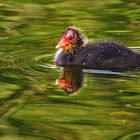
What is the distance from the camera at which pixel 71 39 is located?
11.3 metres

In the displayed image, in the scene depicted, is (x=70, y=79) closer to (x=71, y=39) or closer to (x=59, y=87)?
(x=59, y=87)

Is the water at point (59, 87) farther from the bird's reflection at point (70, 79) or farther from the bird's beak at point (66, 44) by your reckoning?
the bird's beak at point (66, 44)

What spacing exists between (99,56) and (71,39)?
757mm

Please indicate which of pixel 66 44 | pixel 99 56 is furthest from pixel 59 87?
pixel 66 44

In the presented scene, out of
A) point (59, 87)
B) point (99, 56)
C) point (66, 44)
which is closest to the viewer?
point (59, 87)

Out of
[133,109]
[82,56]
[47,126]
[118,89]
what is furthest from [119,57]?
[47,126]

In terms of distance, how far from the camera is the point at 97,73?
1023cm

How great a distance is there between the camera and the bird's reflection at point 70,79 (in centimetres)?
936

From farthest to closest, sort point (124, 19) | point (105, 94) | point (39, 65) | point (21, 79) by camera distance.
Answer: point (124, 19) < point (39, 65) < point (21, 79) < point (105, 94)

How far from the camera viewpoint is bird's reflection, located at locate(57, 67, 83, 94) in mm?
9359

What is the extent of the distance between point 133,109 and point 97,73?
2.08 metres

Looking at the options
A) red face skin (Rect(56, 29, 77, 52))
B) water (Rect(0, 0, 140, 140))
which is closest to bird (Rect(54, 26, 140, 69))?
red face skin (Rect(56, 29, 77, 52))

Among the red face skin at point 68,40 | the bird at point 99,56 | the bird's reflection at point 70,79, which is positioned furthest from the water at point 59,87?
the red face skin at point 68,40

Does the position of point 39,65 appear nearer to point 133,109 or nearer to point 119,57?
point 119,57
